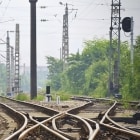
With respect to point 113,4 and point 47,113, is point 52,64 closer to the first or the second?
point 113,4

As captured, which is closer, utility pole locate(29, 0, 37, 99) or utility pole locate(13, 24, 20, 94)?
utility pole locate(29, 0, 37, 99)

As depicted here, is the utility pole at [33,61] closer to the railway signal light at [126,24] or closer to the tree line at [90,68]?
the railway signal light at [126,24]

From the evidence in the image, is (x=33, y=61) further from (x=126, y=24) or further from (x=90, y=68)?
(x=90, y=68)

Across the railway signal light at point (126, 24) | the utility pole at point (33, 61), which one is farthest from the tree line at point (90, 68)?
the utility pole at point (33, 61)

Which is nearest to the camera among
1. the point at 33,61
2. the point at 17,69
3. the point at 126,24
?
the point at 33,61

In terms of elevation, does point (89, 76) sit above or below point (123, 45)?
below

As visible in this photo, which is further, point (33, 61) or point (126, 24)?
point (126, 24)

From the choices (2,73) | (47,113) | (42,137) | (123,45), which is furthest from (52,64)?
(42,137)

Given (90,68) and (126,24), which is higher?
(126,24)

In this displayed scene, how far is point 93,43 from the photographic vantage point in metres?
78.4

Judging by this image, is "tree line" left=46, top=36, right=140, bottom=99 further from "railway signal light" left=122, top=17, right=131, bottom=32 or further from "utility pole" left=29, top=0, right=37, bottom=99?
"utility pole" left=29, top=0, right=37, bottom=99

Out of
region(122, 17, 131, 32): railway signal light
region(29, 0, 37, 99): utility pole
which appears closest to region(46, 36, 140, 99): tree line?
region(122, 17, 131, 32): railway signal light

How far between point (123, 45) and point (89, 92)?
9080 millimetres

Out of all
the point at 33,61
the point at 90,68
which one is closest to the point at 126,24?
the point at 33,61
